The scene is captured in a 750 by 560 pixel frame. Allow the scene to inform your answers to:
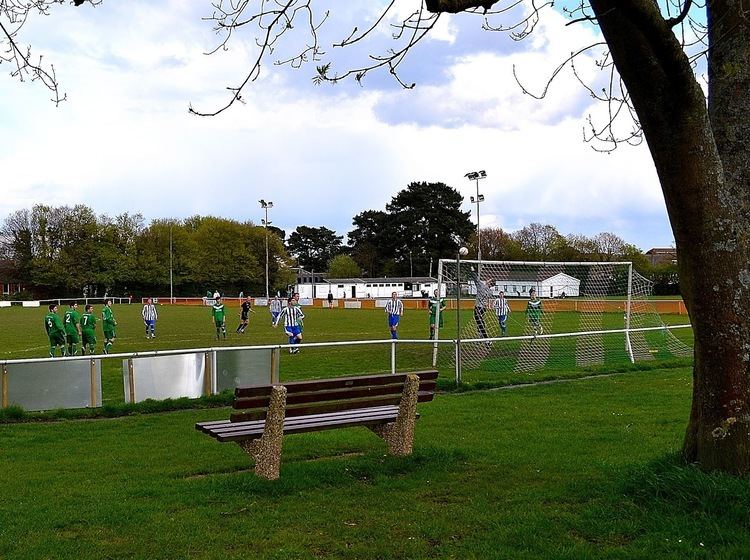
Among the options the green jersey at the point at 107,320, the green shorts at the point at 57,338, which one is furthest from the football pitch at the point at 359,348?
the green shorts at the point at 57,338

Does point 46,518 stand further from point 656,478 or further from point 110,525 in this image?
point 656,478

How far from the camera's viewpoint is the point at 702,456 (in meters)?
5.24

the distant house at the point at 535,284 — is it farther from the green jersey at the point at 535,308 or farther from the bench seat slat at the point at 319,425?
the bench seat slat at the point at 319,425

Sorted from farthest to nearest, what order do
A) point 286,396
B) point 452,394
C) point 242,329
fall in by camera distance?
point 242,329
point 452,394
point 286,396

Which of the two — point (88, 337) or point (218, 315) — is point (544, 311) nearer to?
point (218, 315)

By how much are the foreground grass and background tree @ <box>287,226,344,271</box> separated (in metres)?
119

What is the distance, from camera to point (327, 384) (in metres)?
6.45

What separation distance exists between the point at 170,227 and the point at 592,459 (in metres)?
91.0

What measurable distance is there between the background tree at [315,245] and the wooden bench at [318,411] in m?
120

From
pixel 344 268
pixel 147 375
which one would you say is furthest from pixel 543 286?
pixel 344 268

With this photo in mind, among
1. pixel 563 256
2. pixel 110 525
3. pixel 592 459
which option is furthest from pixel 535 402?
pixel 563 256

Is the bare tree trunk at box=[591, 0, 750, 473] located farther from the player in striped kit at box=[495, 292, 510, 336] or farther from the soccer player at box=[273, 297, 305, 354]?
the soccer player at box=[273, 297, 305, 354]

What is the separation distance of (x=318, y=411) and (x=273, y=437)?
1.77 ft

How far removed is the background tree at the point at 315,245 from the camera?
418 ft
